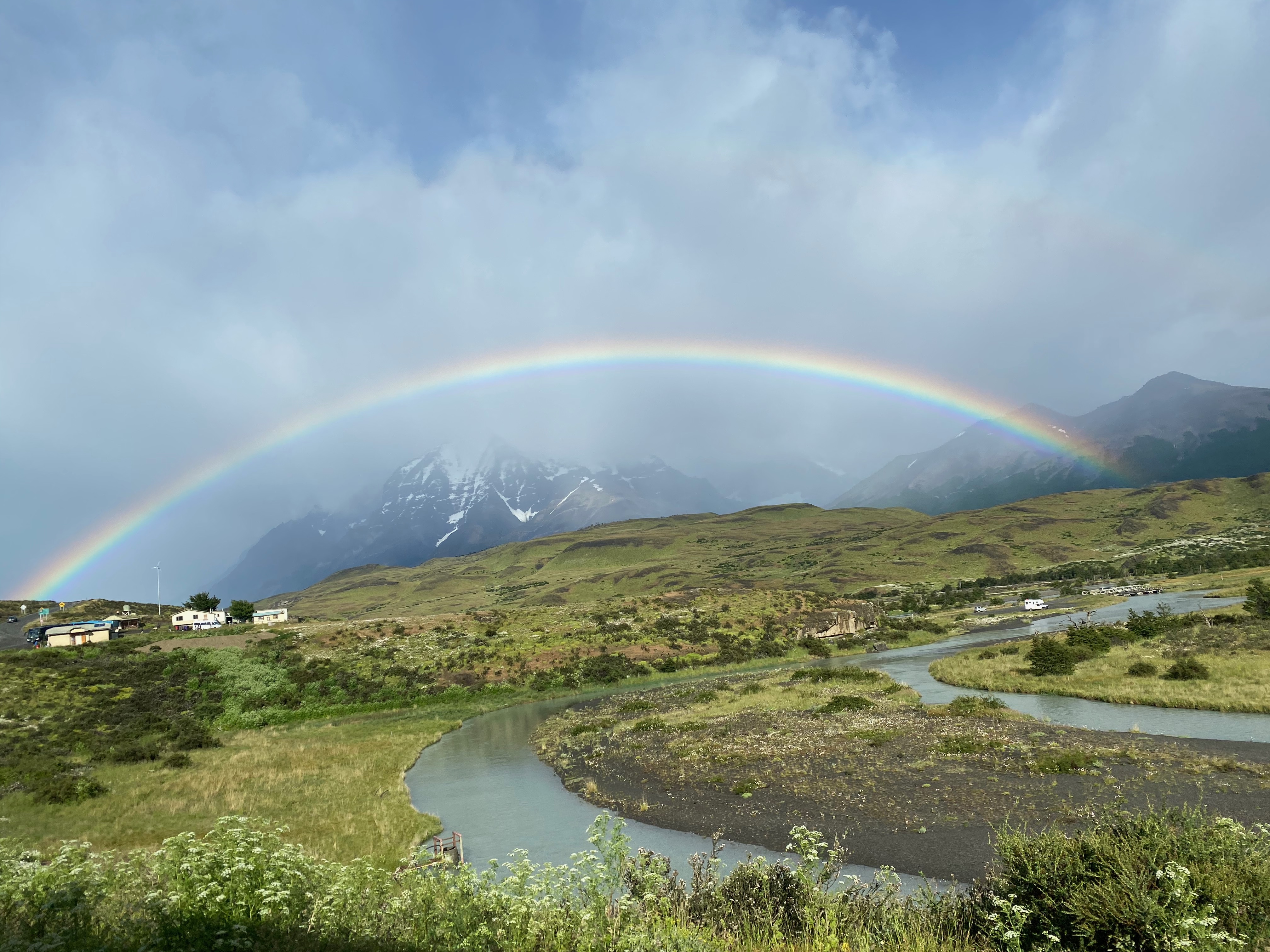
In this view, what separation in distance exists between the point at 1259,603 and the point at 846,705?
148 ft

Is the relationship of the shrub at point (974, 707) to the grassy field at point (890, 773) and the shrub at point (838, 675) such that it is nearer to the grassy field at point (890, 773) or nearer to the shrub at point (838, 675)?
the grassy field at point (890, 773)

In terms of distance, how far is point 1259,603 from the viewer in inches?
2335

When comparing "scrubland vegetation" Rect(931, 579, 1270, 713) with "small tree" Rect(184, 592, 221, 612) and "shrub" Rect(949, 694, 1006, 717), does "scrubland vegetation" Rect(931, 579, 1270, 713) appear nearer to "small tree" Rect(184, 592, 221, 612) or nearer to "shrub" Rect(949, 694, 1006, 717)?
"shrub" Rect(949, 694, 1006, 717)

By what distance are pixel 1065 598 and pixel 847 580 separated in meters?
61.6

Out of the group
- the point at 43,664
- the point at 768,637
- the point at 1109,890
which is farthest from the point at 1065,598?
the point at 43,664

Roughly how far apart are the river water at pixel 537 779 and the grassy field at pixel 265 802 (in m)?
2.02

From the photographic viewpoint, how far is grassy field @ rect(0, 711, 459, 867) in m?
25.0

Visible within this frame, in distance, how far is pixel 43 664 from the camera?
63.2 metres

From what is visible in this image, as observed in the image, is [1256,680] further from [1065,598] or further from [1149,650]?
[1065,598]

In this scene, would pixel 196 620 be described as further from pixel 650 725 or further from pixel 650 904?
pixel 650 904

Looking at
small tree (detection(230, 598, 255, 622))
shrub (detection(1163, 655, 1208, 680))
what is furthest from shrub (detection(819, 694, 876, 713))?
small tree (detection(230, 598, 255, 622))

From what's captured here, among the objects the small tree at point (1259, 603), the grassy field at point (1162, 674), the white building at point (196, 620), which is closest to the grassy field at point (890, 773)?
the grassy field at point (1162, 674)

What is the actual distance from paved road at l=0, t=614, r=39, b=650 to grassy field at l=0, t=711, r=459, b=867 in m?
69.3

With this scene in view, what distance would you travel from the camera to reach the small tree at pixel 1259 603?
191ft
